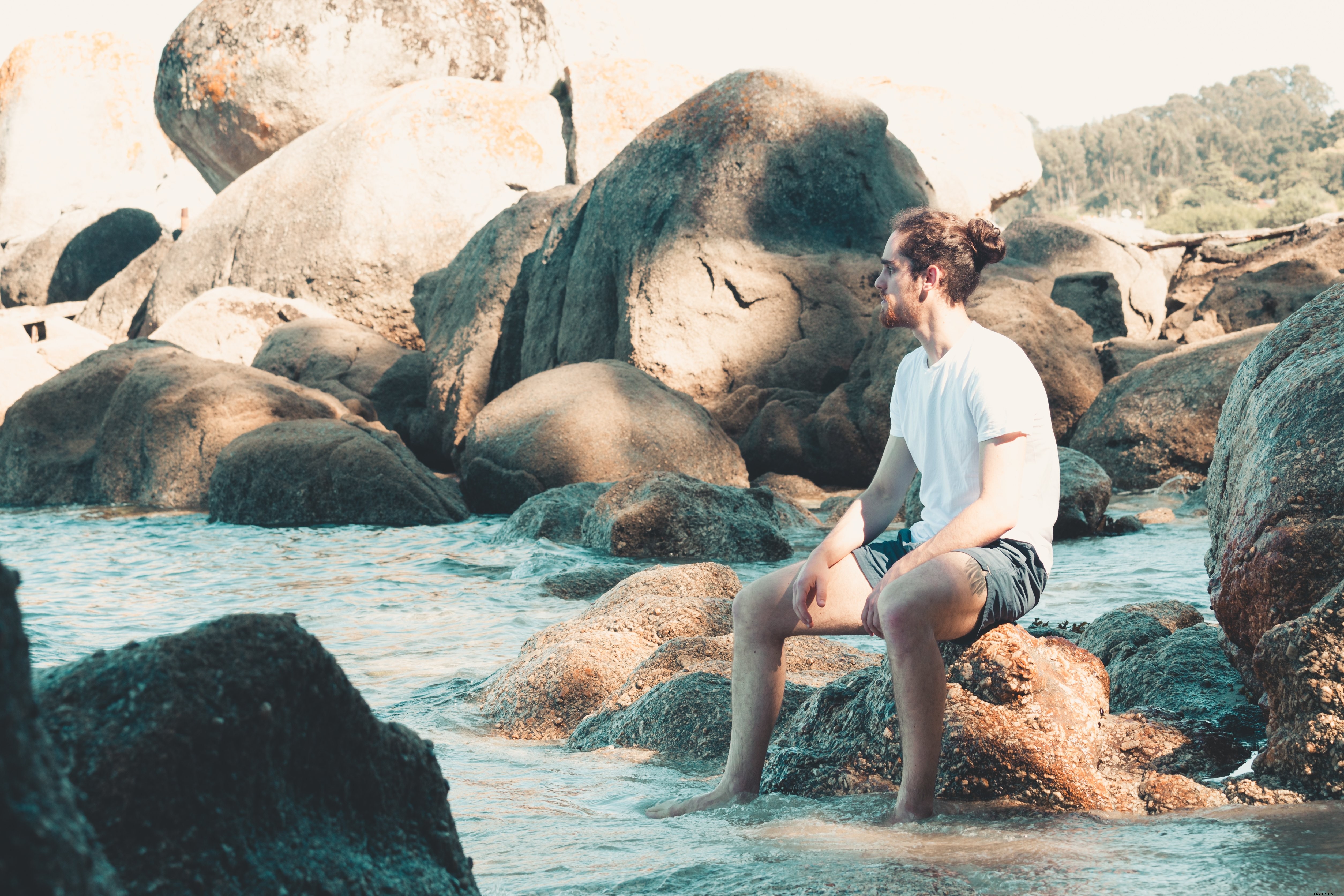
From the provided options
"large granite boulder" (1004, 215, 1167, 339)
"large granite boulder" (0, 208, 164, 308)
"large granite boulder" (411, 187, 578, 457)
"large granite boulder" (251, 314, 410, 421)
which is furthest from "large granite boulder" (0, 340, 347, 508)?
"large granite boulder" (0, 208, 164, 308)

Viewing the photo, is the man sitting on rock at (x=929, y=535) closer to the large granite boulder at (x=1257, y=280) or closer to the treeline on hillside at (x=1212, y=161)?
the large granite boulder at (x=1257, y=280)

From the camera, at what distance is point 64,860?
42.5 inches

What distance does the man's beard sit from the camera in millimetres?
3496

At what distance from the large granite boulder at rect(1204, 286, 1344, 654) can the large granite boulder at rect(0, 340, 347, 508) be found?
9599 millimetres

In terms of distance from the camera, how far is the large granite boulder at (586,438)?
1127 centimetres

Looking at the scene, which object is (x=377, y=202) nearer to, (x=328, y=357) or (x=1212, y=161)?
(x=328, y=357)

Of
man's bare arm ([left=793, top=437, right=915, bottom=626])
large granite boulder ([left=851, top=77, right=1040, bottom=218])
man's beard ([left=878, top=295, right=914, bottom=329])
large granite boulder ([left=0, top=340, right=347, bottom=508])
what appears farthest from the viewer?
large granite boulder ([left=851, top=77, right=1040, bottom=218])

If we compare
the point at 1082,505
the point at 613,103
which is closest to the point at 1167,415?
the point at 1082,505

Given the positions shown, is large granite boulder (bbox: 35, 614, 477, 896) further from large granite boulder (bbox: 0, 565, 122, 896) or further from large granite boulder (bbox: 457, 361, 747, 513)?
large granite boulder (bbox: 457, 361, 747, 513)

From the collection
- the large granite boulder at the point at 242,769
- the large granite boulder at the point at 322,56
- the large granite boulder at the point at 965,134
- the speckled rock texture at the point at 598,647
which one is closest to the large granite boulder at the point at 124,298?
the large granite boulder at the point at 322,56

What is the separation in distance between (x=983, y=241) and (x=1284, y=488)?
1.16 meters

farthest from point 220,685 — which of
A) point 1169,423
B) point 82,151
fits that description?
point 82,151

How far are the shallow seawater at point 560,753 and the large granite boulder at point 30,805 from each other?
174 centimetres

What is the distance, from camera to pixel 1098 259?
2231cm
